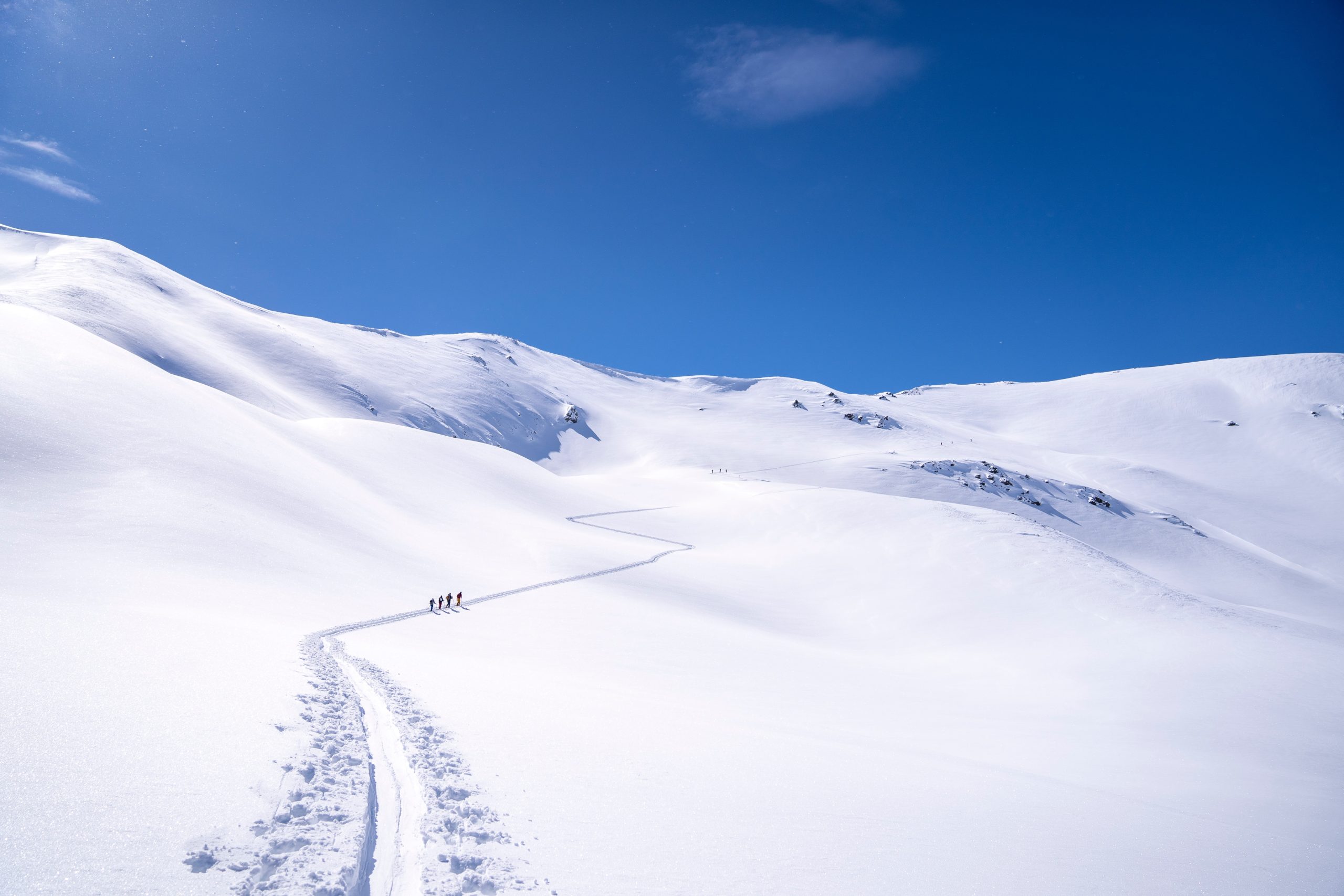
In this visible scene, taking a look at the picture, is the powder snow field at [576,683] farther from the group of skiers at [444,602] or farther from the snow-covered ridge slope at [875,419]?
the snow-covered ridge slope at [875,419]

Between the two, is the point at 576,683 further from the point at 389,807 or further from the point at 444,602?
the point at 444,602

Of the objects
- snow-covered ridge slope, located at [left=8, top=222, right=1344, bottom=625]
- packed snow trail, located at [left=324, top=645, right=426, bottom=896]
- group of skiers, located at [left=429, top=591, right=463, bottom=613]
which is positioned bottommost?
packed snow trail, located at [left=324, top=645, right=426, bottom=896]

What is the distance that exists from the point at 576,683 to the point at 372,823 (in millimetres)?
8417

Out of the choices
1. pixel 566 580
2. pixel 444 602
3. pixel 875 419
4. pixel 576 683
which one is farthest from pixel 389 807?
pixel 875 419

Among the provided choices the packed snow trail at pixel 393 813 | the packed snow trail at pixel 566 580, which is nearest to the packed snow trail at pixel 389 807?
the packed snow trail at pixel 393 813

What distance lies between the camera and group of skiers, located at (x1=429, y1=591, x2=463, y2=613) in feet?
75.3

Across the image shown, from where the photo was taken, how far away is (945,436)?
5187 inches

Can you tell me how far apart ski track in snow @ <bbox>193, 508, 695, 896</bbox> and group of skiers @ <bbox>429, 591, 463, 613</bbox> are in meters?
12.3

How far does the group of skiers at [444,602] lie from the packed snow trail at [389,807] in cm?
961

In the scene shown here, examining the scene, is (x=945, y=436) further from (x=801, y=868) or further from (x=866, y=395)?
(x=801, y=868)

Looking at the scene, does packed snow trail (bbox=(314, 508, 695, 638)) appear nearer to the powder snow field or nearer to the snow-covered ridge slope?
the powder snow field

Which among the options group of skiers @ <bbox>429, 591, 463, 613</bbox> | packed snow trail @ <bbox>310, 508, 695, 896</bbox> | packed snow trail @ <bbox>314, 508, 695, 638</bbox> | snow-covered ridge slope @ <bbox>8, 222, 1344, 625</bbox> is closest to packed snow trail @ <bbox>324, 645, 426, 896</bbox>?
packed snow trail @ <bbox>310, 508, 695, 896</bbox>

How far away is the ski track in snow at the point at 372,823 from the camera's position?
6125mm

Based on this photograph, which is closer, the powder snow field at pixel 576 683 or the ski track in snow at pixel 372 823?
the ski track in snow at pixel 372 823
